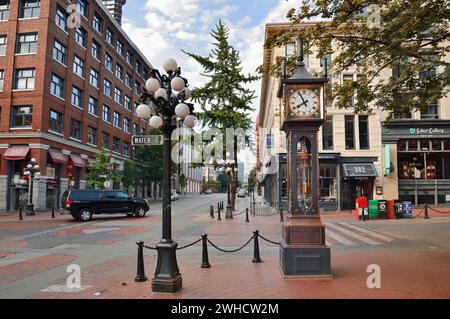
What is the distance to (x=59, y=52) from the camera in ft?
108

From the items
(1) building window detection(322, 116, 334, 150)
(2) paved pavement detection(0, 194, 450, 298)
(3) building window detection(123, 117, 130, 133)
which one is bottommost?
(2) paved pavement detection(0, 194, 450, 298)

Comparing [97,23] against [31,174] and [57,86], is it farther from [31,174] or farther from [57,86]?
[31,174]

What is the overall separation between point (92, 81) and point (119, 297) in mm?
37499

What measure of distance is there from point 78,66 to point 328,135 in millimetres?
25537

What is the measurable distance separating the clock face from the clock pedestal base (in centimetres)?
243

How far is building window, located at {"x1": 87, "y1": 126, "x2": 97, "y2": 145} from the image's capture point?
39375 mm

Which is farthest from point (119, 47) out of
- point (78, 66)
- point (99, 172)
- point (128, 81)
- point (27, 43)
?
point (99, 172)

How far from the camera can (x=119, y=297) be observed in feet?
21.7

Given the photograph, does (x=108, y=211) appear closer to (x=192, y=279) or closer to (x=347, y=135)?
(x=192, y=279)

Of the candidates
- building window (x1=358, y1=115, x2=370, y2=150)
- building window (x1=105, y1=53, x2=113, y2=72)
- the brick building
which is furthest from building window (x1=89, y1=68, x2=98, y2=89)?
building window (x1=358, y1=115, x2=370, y2=150)

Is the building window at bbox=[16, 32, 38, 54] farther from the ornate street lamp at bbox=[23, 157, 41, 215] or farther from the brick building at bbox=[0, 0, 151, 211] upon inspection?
the ornate street lamp at bbox=[23, 157, 41, 215]

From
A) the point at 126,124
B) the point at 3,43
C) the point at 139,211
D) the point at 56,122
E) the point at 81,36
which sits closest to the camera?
the point at 139,211

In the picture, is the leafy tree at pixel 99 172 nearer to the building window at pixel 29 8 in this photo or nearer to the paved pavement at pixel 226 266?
the building window at pixel 29 8
